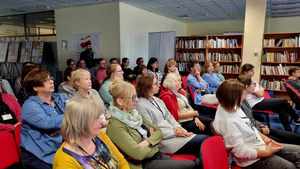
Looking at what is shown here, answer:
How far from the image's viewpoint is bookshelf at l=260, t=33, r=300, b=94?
19.1 feet

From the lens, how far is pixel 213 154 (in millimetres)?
1520

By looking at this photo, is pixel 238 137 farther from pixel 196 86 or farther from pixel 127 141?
pixel 196 86

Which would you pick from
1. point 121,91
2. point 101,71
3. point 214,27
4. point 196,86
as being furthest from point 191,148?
point 214,27

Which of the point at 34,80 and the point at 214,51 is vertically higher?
the point at 214,51

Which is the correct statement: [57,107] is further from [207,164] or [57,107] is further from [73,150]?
[207,164]

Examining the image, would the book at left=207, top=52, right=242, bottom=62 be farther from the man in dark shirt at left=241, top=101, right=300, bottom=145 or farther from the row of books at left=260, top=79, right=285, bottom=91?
the man in dark shirt at left=241, top=101, right=300, bottom=145

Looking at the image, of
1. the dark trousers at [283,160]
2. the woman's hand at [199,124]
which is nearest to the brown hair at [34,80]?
the woman's hand at [199,124]

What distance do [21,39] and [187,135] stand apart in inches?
324

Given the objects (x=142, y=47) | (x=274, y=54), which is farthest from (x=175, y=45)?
(x=274, y=54)

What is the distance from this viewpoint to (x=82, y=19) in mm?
6914

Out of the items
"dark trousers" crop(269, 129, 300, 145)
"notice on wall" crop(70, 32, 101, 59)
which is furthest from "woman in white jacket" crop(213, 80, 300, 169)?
"notice on wall" crop(70, 32, 101, 59)

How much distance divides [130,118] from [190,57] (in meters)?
5.81

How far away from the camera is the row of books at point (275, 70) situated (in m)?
5.88

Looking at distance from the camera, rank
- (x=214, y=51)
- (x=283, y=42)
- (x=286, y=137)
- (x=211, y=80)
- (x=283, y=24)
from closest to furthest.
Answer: (x=286, y=137) < (x=211, y=80) < (x=283, y=42) < (x=214, y=51) < (x=283, y=24)
